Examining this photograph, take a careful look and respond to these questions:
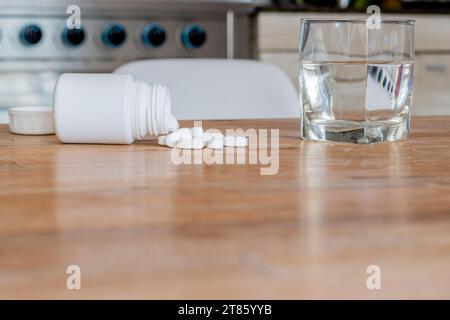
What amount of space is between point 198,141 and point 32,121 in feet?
0.85

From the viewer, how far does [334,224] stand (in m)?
Result: 0.45

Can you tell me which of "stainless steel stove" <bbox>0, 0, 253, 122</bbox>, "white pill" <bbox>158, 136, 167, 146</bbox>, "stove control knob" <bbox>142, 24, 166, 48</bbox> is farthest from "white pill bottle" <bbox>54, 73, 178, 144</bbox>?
"stove control knob" <bbox>142, 24, 166, 48</bbox>

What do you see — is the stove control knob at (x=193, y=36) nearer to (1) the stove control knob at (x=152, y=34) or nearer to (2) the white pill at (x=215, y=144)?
(1) the stove control knob at (x=152, y=34)

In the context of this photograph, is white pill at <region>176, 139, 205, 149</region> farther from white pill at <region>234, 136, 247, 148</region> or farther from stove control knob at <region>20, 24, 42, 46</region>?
stove control knob at <region>20, 24, 42, 46</region>

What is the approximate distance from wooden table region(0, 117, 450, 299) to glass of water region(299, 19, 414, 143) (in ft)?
0.41

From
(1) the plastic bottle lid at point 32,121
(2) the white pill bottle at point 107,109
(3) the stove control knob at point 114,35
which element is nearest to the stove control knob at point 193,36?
(3) the stove control knob at point 114,35

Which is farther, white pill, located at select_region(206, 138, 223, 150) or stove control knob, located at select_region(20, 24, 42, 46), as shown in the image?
stove control knob, located at select_region(20, 24, 42, 46)

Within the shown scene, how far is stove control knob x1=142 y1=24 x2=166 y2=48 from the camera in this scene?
255 centimetres

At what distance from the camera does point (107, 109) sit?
792 millimetres

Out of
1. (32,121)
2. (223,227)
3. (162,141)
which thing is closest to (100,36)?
(32,121)

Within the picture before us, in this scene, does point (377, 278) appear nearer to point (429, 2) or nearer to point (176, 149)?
point (176, 149)

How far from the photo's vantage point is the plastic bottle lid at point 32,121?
0.93 m

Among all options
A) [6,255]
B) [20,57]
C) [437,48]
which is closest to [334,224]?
[6,255]

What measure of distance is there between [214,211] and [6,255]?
0.15m
